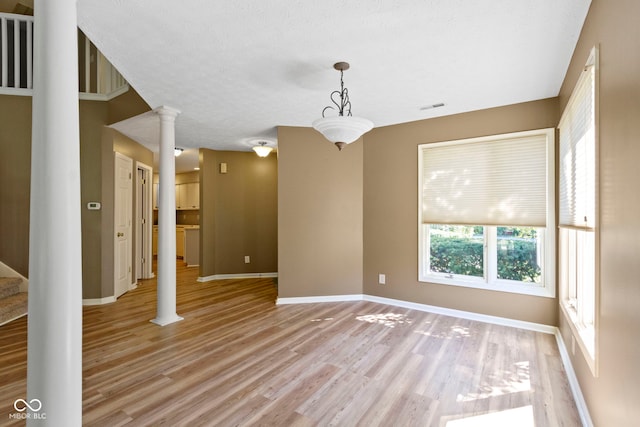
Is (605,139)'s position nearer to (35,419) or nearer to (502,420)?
(502,420)

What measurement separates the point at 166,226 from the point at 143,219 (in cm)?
272

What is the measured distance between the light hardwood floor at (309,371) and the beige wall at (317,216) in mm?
612

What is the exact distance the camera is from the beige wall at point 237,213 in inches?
233

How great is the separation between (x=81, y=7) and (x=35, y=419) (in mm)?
2232

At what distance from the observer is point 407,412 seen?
202 centimetres

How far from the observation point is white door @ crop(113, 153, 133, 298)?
15.4 ft

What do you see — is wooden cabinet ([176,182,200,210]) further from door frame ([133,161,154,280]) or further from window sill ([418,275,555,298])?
window sill ([418,275,555,298])

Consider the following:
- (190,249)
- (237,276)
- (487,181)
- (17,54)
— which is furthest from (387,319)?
(17,54)

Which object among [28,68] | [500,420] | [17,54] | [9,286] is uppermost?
[17,54]

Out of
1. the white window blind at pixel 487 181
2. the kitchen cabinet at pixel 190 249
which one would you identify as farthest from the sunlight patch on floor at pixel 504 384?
the kitchen cabinet at pixel 190 249

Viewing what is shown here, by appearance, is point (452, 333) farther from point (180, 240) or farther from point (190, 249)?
point (180, 240)

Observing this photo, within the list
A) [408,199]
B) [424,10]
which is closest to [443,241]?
[408,199]

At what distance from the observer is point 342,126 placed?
8.71 ft

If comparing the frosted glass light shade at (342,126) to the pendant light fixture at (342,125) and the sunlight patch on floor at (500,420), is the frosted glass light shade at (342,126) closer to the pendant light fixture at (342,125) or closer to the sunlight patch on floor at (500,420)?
the pendant light fixture at (342,125)
